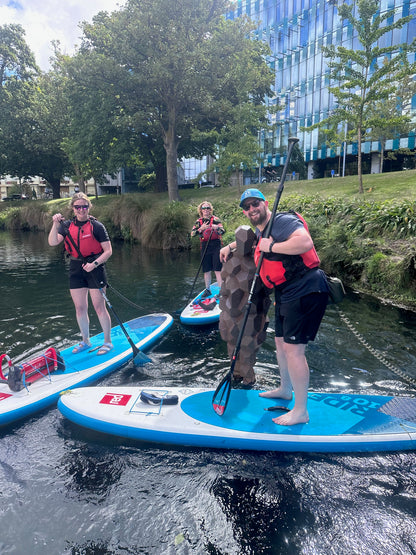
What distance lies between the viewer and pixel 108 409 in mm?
4316

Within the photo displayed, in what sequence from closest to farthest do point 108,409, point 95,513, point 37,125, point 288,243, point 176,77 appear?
point 95,513 < point 288,243 < point 108,409 < point 176,77 < point 37,125

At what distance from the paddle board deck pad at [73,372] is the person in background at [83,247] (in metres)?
0.66

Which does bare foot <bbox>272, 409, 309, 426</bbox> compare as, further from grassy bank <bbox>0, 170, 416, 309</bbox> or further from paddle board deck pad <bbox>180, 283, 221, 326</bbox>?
grassy bank <bbox>0, 170, 416, 309</bbox>

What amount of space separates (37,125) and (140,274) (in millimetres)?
33994

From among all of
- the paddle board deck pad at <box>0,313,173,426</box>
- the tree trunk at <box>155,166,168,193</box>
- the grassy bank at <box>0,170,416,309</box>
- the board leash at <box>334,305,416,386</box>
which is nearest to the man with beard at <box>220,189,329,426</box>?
the board leash at <box>334,305,416,386</box>

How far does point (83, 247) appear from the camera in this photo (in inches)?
220

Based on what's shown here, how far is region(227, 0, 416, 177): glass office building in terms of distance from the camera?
40219 millimetres

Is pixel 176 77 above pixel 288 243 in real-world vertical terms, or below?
above

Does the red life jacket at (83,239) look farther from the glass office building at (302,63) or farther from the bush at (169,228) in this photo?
the glass office building at (302,63)

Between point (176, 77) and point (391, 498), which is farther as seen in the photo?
point (176, 77)

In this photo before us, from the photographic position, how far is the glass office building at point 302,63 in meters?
40.2

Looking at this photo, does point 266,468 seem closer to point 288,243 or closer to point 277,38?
point 288,243

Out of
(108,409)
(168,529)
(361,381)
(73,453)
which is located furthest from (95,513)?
(361,381)

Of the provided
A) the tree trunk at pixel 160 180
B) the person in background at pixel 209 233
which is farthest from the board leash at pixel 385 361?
the tree trunk at pixel 160 180
